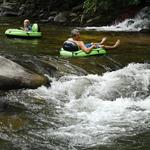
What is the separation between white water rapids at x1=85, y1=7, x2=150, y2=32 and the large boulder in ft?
35.3

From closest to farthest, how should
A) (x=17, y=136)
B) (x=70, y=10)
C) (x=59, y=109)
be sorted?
(x=17, y=136) < (x=59, y=109) < (x=70, y=10)

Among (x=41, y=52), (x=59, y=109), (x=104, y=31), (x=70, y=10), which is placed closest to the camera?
(x=59, y=109)

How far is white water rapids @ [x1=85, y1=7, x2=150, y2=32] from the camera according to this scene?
21.6 metres

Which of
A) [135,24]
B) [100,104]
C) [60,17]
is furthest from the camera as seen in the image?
[60,17]

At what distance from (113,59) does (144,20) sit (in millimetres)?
9485

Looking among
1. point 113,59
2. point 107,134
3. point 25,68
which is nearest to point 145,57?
point 113,59

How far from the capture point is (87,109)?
30.6 feet

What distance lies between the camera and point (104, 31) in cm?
2031

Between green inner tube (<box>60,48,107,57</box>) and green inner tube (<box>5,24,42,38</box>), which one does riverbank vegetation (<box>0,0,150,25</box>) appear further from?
green inner tube (<box>60,48,107,57</box>)

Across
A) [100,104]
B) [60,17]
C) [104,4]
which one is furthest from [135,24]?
[100,104]

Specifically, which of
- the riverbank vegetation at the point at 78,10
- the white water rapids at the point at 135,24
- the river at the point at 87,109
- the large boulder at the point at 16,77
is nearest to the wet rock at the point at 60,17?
the riverbank vegetation at the point at 78,10

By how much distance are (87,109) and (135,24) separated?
13542mm

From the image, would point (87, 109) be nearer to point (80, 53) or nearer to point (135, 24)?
point (80, 53)

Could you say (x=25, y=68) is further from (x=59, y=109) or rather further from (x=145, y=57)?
(x=145, y=57)
